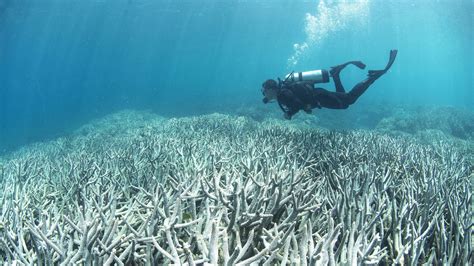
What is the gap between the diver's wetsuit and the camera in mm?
7820

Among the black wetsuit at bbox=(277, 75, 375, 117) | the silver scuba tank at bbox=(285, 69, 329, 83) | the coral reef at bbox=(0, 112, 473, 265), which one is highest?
the silver scuba tank at bbox=(285, 69, 329, 83)

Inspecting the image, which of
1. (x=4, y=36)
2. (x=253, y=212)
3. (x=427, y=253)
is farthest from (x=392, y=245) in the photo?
(x=4, y=36)

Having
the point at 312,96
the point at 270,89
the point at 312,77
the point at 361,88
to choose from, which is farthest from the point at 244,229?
the point at 361,88

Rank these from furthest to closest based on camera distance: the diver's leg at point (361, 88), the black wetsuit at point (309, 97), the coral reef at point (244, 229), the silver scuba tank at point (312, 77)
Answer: the diver's leg at point (361, 88), the silver scuba tank at point (312, 77), the black wetsuit at point (309, 97), the coral reef at point (244, 229)

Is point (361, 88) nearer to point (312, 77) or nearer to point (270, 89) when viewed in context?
point (312, 77)

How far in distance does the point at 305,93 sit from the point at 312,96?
33 cm

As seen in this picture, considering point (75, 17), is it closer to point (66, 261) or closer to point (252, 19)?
point (252, 19)

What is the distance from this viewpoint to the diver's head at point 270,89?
311 inches

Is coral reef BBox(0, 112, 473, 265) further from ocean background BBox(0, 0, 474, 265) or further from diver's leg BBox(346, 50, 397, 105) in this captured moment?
diver's leg BBox(346, 50, 397, 105)

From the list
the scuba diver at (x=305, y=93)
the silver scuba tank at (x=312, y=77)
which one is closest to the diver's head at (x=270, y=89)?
the scuba diver at (x=305, y=93)

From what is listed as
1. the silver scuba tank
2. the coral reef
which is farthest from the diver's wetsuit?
the coral reef

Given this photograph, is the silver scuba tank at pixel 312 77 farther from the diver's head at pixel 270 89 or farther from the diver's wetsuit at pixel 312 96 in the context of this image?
the diver's head at pixel 270 89

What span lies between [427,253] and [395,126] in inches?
742

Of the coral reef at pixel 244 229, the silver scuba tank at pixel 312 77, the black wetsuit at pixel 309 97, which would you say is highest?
the silver scuba tank at pixel 312 77
